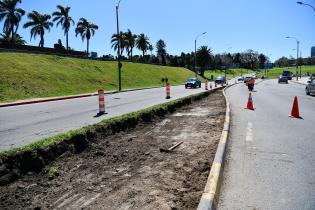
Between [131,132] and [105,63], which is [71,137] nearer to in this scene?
[131,132]

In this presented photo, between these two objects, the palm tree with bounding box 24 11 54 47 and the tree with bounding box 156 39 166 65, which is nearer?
the palm tree with bounding box 24 11 54 47

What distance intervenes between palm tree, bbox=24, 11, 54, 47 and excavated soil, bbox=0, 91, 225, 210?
63452mm

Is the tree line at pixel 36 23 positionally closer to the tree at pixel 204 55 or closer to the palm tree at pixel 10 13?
the palm tree at pixel 10 13

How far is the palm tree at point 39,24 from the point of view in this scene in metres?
62.9

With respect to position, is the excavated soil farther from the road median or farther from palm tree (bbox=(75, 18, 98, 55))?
palm tree (bbox=(75, 18, 98, 55))

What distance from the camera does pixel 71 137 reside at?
6453 mm

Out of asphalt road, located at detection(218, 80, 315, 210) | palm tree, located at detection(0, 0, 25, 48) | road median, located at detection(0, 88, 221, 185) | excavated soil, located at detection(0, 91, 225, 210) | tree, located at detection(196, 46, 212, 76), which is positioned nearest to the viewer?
excavated soil, located at detection(0, 91, 225, 210)

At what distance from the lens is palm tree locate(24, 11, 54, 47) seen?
62891 mm

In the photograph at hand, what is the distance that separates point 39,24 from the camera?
65.1 metres

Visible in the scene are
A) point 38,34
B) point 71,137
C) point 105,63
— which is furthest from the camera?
point 38,34

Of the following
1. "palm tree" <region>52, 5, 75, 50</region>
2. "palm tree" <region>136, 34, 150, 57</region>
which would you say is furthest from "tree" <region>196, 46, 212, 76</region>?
"palm tree" <region>52, 5, 75, 50</region>

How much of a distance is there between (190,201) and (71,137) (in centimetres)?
351

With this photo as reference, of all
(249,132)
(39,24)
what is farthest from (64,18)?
(249,132)

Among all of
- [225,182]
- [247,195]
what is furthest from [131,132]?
[247,195]
